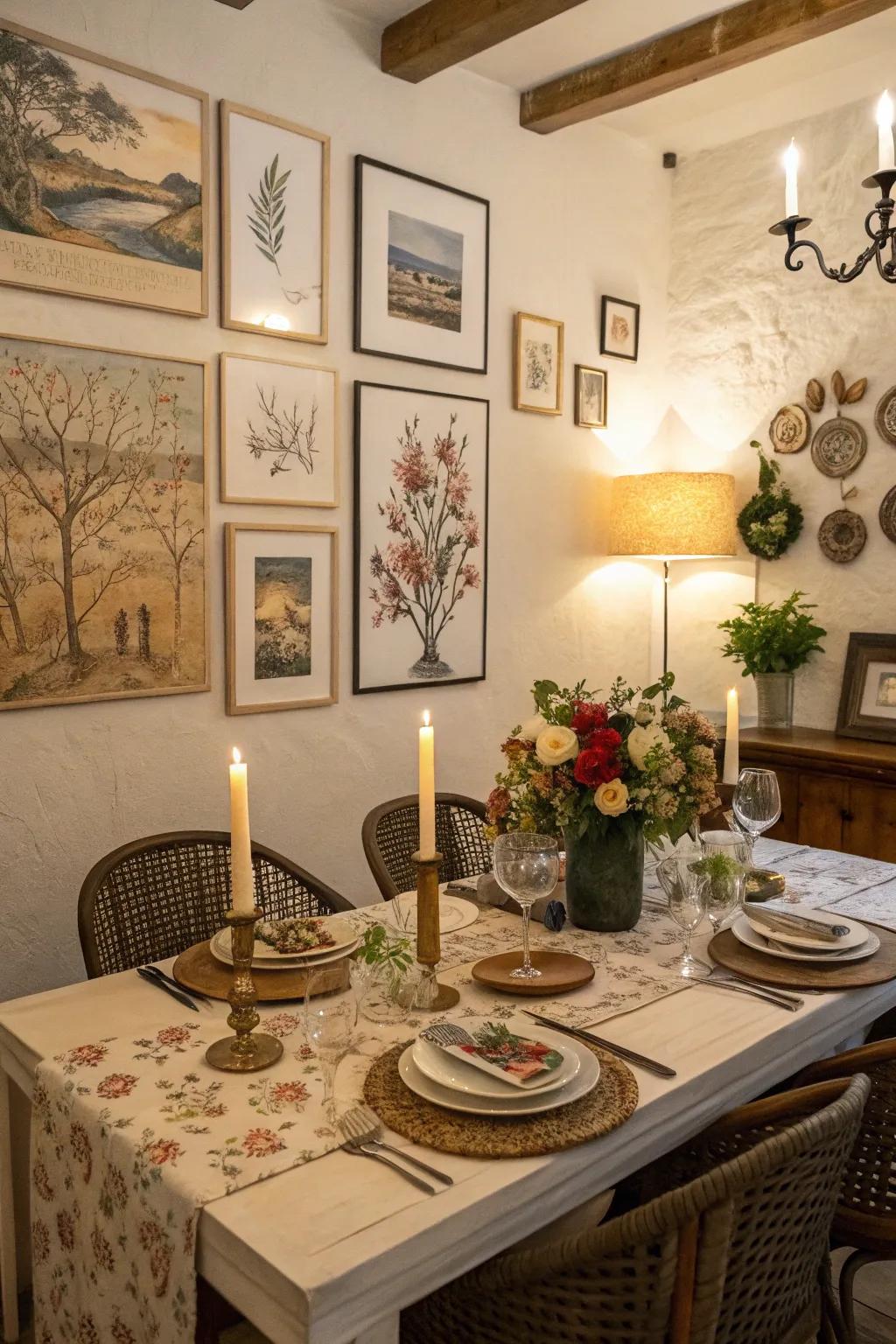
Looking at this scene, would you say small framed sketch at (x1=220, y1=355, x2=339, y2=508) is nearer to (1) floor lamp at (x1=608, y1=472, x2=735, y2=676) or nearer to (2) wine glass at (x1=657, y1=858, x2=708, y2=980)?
(1) floor lamp at (x1=608, y1=472, x2=735, y2=676)

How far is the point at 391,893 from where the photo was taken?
2311 mm

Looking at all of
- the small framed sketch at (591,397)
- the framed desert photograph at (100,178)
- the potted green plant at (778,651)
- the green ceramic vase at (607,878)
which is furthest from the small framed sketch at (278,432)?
the potted green plant at (778,651)

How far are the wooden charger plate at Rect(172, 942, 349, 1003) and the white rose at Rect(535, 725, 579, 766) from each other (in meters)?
0.48

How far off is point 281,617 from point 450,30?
5.43 ft

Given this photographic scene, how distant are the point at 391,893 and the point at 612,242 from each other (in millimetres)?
2737

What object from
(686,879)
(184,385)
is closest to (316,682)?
(184,385)

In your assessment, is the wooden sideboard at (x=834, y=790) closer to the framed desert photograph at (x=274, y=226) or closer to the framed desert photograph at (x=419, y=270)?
the framed desert photograph at (x=419, y=270)

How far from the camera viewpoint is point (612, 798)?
5.95 feet

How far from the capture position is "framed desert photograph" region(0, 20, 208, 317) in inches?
92.6

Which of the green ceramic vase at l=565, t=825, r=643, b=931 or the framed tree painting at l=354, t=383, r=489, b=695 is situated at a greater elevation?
the framed tree painting at l=354, t=383, r=489, b=695

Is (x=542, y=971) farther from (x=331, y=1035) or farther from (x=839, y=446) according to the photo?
(x=839, y=446)

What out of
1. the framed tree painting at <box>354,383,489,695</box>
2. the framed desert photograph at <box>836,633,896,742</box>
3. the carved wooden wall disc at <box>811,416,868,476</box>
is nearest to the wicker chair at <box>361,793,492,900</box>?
the framed tree painting at <box>354,383,489,695</box>

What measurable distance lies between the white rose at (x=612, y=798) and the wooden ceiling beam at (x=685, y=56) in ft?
7.38

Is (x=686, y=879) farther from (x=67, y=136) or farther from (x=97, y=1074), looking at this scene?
(x=67, y=136)
